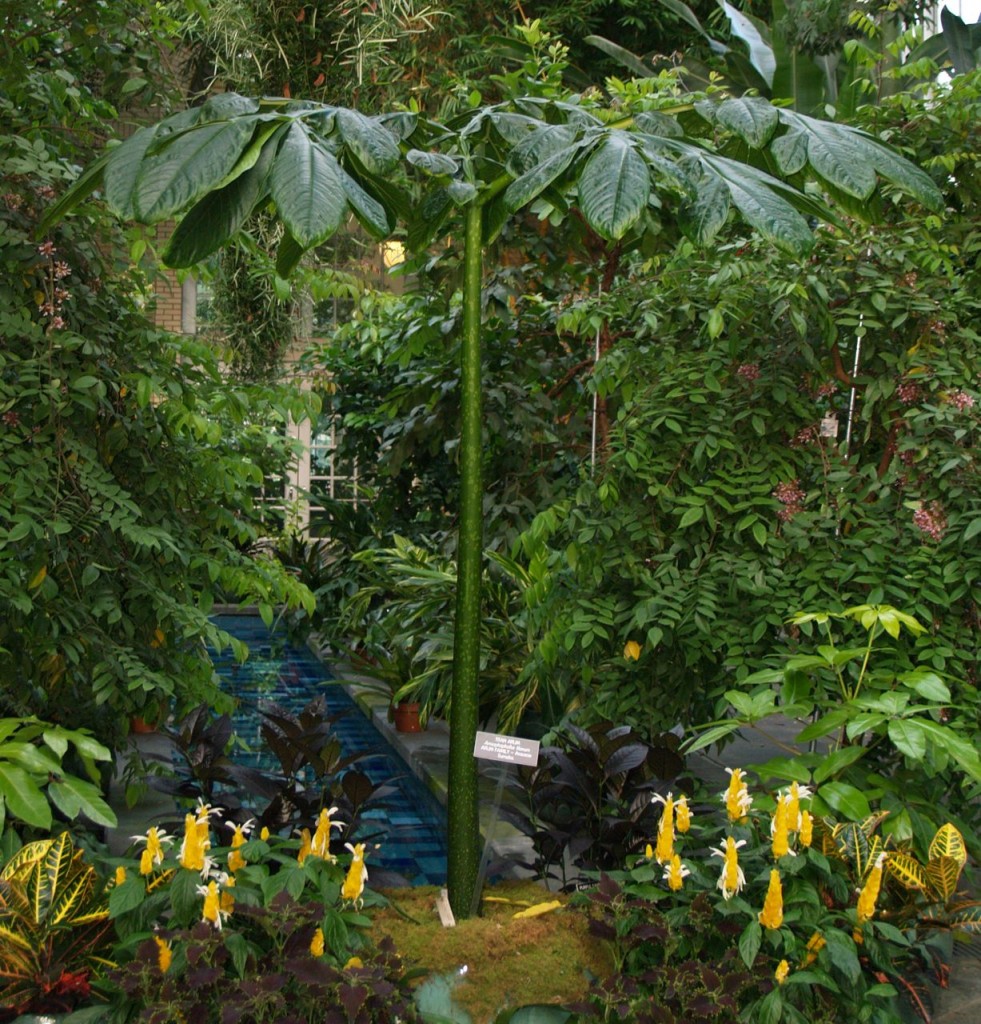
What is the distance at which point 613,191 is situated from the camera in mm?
1935

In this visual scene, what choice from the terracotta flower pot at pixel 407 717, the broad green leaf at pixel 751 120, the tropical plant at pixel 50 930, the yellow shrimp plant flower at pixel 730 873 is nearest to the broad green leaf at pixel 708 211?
the broad green leaf at pixel 751 120

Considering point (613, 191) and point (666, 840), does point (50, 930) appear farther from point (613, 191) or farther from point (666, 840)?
point (613, 191)

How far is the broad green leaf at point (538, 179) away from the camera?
2088 millimetres

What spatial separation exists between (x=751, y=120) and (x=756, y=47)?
9.64 m

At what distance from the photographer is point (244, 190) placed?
197 centimetres

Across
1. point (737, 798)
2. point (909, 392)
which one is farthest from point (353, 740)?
point (737, 798)

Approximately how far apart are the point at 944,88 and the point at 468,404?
1705 millimetres

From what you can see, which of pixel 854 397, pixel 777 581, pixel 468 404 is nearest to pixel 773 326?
pixel 854 397

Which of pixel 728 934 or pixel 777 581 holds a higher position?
pixel 777 581

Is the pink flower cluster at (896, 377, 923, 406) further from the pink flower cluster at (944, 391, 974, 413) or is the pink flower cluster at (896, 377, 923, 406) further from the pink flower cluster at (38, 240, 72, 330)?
the pink flower cluster at (38, 240, 72, 330)

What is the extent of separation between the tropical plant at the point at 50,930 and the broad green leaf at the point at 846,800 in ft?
4.93

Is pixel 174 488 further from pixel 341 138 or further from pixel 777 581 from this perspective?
pixel 777 581

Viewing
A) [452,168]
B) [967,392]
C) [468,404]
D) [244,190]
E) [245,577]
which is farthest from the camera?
[245,577]

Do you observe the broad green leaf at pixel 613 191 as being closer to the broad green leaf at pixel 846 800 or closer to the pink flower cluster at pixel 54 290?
the broad green leaf at pixel 846 800
